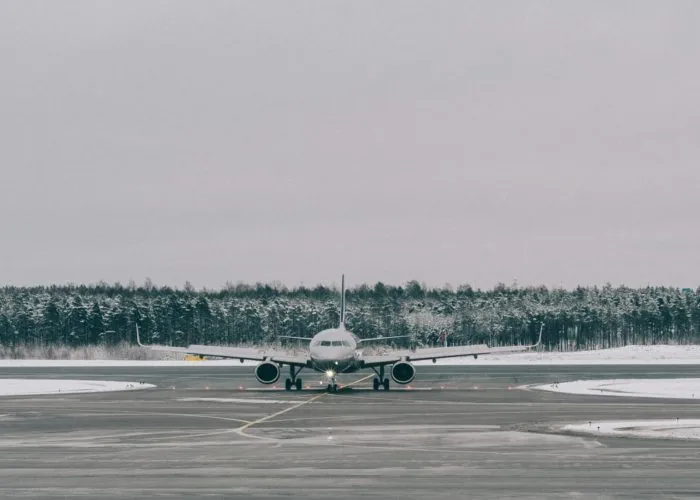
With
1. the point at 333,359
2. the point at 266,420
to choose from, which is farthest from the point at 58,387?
the point at 266,420

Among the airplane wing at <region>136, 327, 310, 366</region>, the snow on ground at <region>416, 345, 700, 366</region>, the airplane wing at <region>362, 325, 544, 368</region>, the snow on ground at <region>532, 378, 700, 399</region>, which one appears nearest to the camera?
the snow on ground at <region>532, 378, 700, 399</region>

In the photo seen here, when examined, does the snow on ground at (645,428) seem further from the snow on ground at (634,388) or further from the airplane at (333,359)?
the airplane at (333,359)

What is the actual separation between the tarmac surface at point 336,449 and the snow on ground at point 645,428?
1.10m

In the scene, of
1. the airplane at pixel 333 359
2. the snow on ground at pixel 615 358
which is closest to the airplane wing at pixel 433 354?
the airplane at pixel 333 359

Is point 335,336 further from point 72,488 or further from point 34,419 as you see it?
point 72,488

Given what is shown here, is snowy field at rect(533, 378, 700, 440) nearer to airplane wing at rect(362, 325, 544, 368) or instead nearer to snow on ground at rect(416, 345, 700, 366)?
airplane wing at rect(362, 325, 544, 368)

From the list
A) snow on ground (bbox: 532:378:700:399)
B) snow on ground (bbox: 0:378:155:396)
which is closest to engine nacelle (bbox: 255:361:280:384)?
snow on ground (bbox: 0:378:155:396)

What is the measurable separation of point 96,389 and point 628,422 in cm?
3442

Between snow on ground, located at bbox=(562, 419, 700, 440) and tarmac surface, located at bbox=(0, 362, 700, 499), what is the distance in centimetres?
110

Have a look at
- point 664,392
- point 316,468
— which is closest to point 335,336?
point 664,392

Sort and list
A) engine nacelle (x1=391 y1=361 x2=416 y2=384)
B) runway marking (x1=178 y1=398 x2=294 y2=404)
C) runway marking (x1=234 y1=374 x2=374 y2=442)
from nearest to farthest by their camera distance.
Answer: runway marking (x1=234 y1=374 x2=374 y2=442) < runway marking (x1=178 y1=398 x2=294 y2=404) < engine nacelle (x1=391 y1=361 x2=416 y2=384)

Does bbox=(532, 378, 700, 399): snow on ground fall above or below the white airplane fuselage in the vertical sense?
below

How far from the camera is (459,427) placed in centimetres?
3459

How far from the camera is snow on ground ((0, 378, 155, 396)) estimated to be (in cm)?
5831
